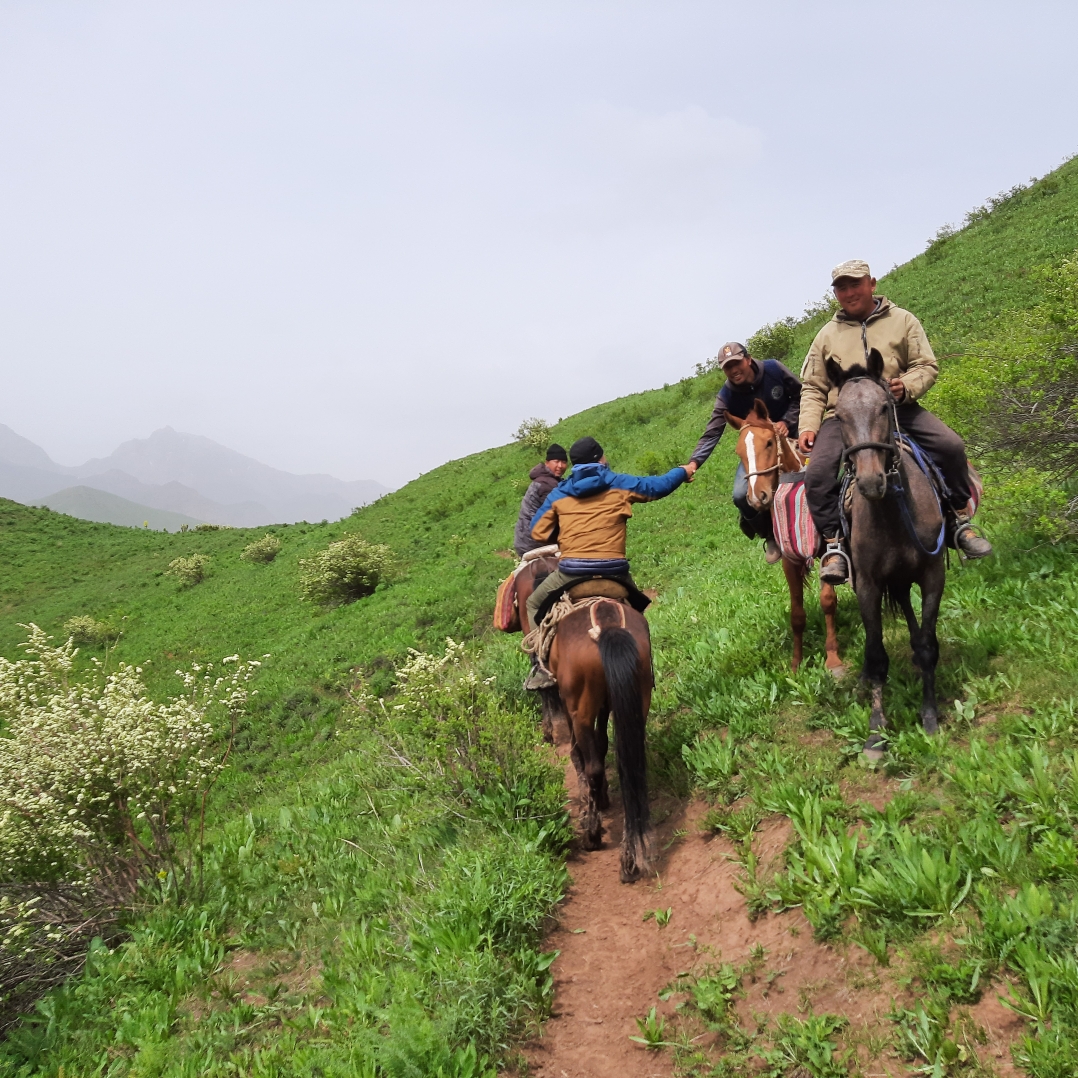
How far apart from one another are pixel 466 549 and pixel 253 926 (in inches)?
693

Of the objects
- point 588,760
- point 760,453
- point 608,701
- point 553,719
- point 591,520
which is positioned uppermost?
point 760,453

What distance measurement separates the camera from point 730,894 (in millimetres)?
4496

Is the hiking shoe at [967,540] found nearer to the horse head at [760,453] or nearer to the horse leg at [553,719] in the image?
the horse head at [760,453]

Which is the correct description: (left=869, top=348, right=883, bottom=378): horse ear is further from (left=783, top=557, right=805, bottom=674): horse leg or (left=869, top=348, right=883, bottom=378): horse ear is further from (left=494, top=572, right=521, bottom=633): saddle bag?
(left=494, top=572, right=521, bottom=633): saddle bag

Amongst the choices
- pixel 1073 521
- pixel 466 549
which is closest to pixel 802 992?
pixel 1073 521

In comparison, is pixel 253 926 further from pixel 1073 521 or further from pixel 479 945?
pixel 1073 521

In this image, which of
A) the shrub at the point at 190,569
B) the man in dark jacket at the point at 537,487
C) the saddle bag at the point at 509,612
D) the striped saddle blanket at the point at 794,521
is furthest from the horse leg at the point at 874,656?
the shrub at the point at 190,569

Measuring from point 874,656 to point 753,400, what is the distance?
9.28ft

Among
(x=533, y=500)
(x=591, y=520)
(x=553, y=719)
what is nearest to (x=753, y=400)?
(x=591, y=520)

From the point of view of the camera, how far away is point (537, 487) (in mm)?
10125

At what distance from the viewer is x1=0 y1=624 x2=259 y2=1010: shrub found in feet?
17.9

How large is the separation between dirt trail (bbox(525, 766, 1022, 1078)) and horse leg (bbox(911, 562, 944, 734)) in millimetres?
1382

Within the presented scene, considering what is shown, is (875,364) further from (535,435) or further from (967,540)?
(535,435)

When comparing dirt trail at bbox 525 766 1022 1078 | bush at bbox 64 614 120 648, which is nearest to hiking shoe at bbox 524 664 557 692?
dirt trail at bbox 525 766 1022 1078
